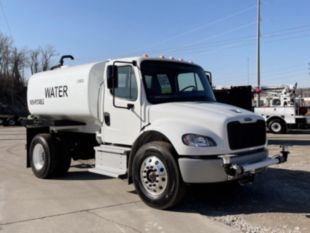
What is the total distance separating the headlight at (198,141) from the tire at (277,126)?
59.8 feet

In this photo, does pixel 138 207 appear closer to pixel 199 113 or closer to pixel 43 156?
pixel 199 113

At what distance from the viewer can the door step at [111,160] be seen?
7508mm

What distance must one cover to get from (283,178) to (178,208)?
139 inches

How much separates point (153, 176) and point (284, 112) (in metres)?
18.4

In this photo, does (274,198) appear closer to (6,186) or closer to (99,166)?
(99,166)

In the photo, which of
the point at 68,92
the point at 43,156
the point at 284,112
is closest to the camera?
the point at 68,92

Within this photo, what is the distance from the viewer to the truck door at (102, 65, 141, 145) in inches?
291

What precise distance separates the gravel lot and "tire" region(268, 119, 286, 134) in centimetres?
1431

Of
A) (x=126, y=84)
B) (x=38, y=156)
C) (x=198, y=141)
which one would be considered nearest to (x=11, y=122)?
(x=38, y=156)

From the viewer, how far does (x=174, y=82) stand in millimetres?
7742

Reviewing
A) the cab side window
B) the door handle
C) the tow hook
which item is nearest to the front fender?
the cab side window

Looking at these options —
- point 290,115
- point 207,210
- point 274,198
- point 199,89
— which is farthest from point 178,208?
point 290,115

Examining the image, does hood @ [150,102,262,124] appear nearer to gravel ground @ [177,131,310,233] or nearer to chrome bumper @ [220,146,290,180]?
chrome bumper @ [220,146,290,180]

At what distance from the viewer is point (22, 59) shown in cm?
6850
